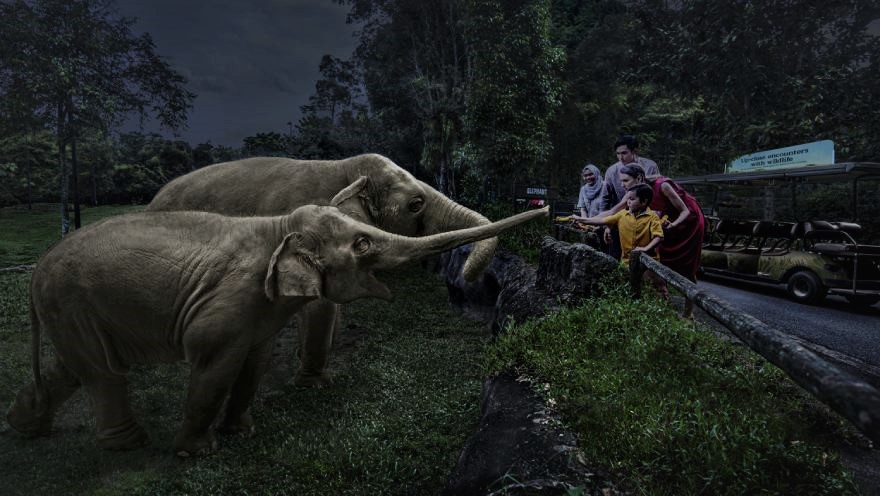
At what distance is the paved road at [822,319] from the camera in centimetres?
556

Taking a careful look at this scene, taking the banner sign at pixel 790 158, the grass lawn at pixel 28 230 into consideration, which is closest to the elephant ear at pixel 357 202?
the banner sign at pixel 790 158

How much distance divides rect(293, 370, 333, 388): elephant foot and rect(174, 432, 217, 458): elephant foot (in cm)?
154

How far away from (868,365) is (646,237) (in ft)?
7.69

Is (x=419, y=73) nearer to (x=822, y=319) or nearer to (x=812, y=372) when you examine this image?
(x=822, y=319)

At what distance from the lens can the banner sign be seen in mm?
8289

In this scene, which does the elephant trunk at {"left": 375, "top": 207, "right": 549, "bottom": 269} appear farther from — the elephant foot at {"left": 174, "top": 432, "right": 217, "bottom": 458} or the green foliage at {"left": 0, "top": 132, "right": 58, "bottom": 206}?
the green foliage at {"left": 0, "top": 132, "right": 58, "bottom": 206}

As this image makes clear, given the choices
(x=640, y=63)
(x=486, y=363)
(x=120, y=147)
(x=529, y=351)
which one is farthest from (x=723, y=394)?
(x=120, y=147)

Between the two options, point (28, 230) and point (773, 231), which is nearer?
point (773, 231)

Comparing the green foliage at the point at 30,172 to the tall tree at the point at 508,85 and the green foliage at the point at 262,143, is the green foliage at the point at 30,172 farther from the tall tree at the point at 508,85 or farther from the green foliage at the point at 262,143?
the tall tree at the point at 508,85

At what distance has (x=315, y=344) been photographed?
5207 mm

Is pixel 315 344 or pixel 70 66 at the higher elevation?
pixel 70 66

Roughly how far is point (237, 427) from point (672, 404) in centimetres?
326

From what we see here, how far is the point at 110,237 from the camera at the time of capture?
11.7 ft

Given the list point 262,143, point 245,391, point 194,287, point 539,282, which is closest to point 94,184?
point 262,143
